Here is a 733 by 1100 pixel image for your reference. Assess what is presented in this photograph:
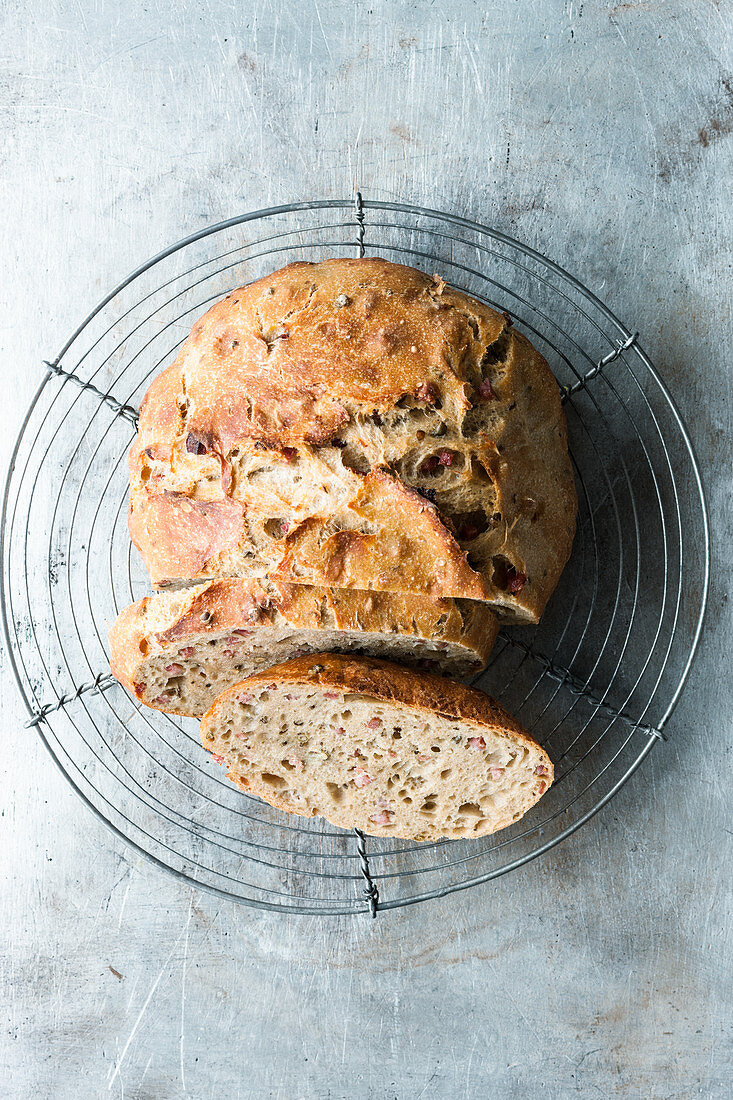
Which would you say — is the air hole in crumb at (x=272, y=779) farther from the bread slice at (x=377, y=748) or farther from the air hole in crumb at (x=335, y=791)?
the air hole in crumb at (x=335, y=791)

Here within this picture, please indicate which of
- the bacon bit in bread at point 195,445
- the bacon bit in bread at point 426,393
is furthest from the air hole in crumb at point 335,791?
the bacon bit in bread at point 426,393

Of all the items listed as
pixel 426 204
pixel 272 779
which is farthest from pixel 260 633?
pixel 426 204

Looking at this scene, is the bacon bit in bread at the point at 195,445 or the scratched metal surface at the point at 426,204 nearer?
the bacon bit in bread at the point at 195,445

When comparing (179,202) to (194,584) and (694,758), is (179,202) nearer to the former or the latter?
(194,584)

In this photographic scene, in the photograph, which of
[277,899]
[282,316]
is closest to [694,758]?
[277,899]

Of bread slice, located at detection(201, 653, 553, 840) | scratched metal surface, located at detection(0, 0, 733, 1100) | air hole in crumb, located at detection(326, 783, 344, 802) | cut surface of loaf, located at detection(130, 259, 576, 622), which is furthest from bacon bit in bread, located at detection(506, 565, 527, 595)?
scratched metal surface, located at detection(0, 0, 733, 1100)

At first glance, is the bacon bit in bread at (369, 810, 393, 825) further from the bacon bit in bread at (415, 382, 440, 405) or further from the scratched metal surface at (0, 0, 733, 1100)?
the bacon bit in bread at (415, 382, 440, 405)

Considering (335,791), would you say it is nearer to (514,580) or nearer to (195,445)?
(514,580)
